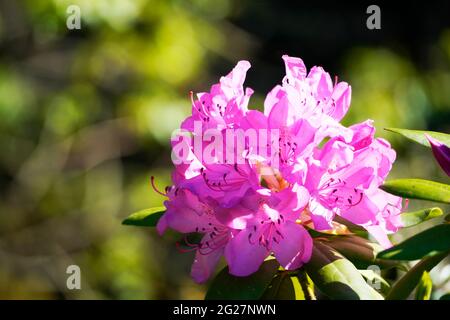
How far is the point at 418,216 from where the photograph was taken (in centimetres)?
101

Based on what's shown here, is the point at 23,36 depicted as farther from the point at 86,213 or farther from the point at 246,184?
the point at 246,184

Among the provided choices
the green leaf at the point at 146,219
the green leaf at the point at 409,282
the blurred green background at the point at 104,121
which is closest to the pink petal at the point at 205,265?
the green leaf at the point at 146,219

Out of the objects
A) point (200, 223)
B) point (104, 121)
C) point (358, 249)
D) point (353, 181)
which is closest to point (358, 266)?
point (358, 249)

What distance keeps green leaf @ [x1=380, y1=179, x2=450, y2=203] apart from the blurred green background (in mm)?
1744

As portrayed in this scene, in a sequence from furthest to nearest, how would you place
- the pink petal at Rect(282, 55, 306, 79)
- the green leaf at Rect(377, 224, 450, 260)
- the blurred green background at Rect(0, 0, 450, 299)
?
the blurred green background at Rect(0, 0, 450, 299) → the pink petal at Rect(282, 55, 306, 79) → the green leaf at Rect(377, 224, 450, 260)

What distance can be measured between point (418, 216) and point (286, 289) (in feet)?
0.68

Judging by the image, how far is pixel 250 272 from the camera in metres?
0.96

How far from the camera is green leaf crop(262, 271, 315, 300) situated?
1025mm

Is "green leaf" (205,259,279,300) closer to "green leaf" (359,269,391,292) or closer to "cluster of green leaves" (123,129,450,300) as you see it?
"cluster of green leaves" (123,129,450,300)

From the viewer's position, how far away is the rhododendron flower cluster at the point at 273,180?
0.94 m

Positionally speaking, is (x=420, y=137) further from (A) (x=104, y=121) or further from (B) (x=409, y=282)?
(A) (x=104, y=121)

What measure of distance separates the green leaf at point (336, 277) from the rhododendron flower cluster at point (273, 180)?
2cm

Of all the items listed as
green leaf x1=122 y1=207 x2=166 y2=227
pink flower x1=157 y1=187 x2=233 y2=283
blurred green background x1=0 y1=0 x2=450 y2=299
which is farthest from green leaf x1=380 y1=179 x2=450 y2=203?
blurred green background x1=0 y1=0 x2=450 y2=299
